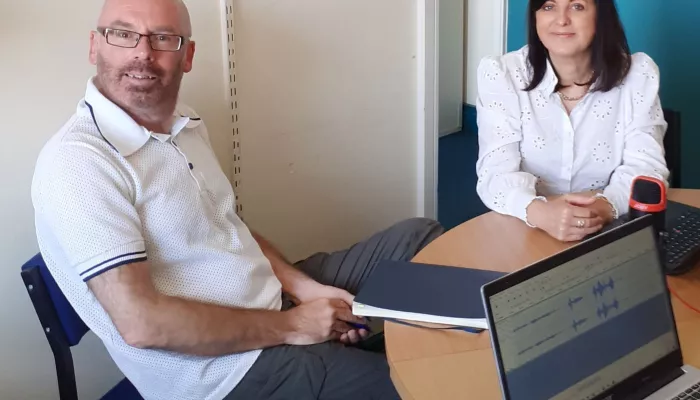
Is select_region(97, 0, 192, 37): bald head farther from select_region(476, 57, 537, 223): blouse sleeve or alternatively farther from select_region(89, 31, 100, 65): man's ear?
select_region(476, 57, 537, 223): blouse sleeve

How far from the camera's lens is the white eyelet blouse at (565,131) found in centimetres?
176

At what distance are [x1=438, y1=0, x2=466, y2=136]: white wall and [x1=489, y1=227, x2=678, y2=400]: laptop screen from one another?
3.00 metres

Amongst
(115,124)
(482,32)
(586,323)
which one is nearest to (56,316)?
(115,124)

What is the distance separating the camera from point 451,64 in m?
3.95

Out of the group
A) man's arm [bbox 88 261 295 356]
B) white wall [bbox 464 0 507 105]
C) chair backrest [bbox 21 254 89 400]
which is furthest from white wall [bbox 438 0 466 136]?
chair backrest [bbox 21 254 89 400]

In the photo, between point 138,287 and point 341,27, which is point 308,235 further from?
point 138,287

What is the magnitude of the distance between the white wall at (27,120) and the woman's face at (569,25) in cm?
113

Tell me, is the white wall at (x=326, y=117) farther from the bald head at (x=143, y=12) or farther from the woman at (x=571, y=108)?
the woman at (x=571, y=108)

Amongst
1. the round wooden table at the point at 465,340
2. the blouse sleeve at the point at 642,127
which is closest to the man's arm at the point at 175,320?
the round wooden table at the point at 465,340

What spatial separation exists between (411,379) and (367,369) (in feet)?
1.49

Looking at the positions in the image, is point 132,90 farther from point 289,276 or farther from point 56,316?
point 289,276

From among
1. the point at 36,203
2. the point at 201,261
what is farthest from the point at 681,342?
the point at 36,203

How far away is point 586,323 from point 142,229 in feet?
2.87

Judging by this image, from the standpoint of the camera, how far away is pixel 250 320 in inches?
56.2
